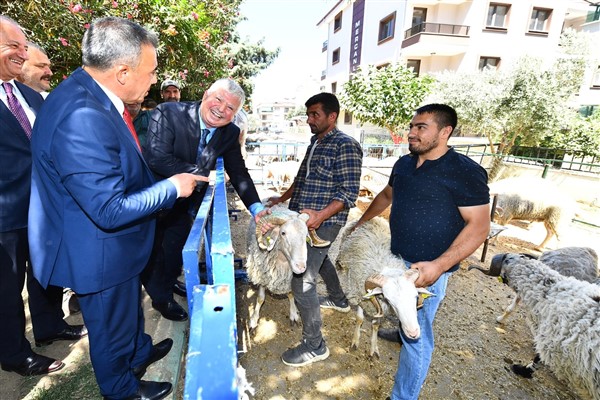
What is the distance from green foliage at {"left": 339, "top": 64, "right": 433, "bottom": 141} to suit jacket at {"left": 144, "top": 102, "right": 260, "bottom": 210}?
1295 centimetres

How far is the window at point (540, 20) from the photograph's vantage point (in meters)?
18.5

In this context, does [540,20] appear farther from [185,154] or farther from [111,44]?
[111,44]

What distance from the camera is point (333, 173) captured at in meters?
2.68

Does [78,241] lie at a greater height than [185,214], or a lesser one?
greater

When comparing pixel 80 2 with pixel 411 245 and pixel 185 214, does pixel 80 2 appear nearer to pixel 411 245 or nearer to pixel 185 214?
pixel 185 214

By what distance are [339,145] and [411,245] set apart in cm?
108

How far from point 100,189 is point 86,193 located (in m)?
0.06

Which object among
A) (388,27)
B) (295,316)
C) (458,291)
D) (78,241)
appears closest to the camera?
(78,241)

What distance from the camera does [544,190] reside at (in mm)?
6445

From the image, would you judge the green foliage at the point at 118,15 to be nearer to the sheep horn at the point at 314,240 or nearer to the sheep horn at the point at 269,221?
the sheep horn at the point at 269,221

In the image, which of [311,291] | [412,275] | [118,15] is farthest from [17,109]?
[412,275]

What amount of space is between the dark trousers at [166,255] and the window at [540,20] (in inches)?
987

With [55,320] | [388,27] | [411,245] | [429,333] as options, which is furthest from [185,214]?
[388,27]

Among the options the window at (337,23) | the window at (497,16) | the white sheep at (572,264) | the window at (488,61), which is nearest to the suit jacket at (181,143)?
the white sheep at (572,264)
